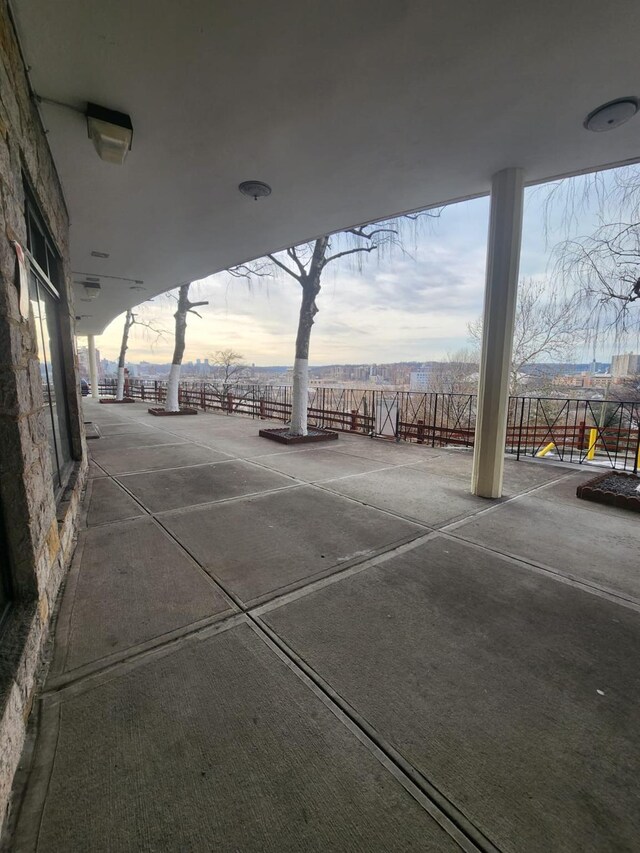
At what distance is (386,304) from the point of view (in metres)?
18.5

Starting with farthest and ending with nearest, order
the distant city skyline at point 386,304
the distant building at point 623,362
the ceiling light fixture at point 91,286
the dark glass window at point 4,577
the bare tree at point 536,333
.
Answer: the bare tree at point 536,333, the ceiling light fixture at point 91,286, the distant building at point 623,362, the distant city skyline at point 386,304, the dark glass window at point 4,577

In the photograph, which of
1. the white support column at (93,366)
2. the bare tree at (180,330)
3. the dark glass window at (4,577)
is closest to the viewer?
the dark glass window at (4,577)

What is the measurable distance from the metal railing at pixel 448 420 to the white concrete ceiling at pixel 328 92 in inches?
141

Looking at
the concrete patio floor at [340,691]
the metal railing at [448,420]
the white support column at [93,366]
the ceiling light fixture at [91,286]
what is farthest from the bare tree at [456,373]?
the white support column at [93,366]

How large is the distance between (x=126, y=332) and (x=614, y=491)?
19.0 meters

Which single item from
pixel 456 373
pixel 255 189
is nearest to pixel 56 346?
pixel 255 189

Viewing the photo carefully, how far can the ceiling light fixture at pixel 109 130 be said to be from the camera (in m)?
2.38

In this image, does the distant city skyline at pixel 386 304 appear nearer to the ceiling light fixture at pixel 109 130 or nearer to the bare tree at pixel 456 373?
the bare tree at pixel 456 373

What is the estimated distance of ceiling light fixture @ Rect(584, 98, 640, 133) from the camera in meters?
2.31

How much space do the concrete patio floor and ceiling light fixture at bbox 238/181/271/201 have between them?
2.92 metres

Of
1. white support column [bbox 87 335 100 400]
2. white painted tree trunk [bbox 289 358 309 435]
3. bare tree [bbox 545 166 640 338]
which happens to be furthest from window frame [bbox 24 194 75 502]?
white support column [bbox 87 335 100 400]

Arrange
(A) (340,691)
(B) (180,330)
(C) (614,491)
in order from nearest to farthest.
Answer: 1. (A) (340,691)
2. (C) (614,491)
3. (B) (180,330)

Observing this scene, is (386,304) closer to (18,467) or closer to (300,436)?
(300,436)

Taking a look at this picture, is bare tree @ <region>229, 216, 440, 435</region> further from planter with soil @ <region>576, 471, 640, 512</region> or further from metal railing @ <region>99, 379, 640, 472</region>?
planter with soil @ <region>576, 471, 640, 512</region>
